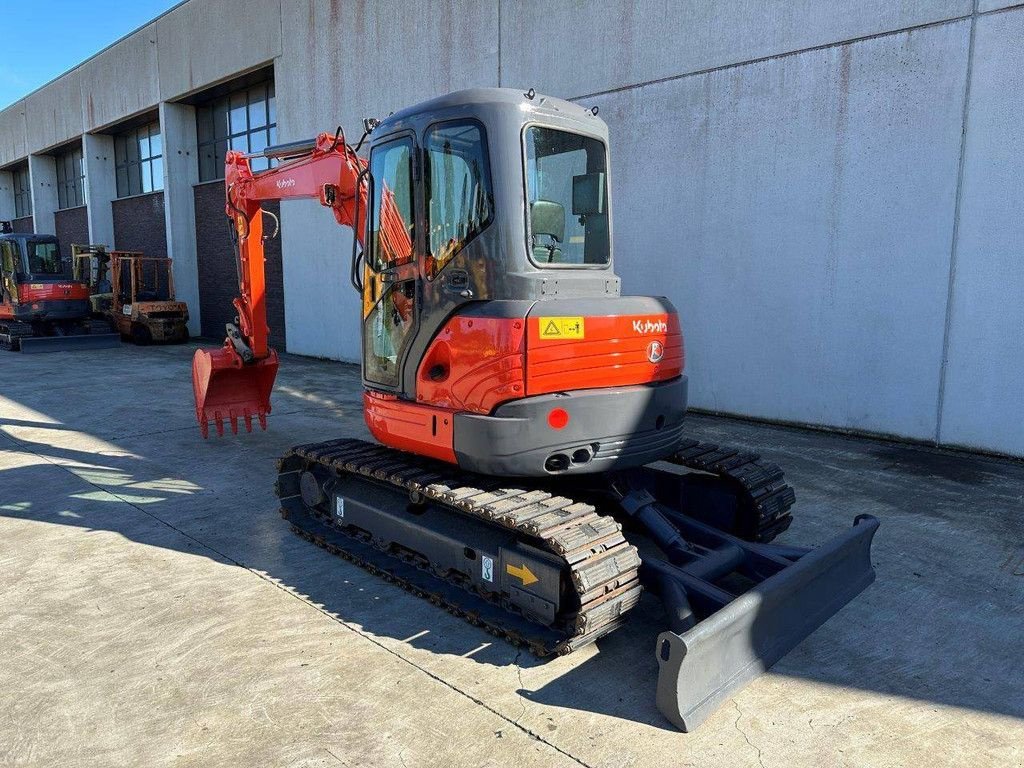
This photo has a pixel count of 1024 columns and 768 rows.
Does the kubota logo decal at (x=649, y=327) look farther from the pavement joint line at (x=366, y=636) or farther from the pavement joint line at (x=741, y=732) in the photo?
the pavement joint line at (x=741, y=732)

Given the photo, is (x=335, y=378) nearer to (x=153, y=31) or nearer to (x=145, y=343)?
(x=145, y=343)

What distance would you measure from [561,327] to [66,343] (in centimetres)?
1736

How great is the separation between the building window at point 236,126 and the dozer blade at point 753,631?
1490 centimetres

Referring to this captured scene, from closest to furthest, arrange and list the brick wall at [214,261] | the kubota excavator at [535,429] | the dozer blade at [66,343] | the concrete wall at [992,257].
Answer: the kubota excavator at [535,429]
the concrete wall at [992,257]
the dozer blade at [66,343]
the brick wall at [214,261]

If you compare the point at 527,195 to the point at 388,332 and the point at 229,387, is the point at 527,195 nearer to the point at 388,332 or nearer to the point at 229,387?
the point at 388,332

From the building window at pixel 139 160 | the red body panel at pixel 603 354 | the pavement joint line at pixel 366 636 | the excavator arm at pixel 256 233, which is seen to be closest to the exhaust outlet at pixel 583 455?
the red body panel at pixel 603 354

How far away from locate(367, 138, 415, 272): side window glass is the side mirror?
95 cm

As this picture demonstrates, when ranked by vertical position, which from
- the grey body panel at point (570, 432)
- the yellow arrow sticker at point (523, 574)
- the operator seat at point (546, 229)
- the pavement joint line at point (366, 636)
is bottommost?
the pavement joint line at point (366, 636)

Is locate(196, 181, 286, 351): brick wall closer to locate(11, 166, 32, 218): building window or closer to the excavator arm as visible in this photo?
the excavator arm

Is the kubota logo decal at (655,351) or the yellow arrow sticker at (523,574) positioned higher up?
the kubota logo decal at (655,351)

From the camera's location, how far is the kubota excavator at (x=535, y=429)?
11.5 feet

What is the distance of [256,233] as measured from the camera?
7230mm

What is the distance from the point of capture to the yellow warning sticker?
3.73 meters

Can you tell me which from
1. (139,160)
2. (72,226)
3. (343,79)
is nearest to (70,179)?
(72,226)
